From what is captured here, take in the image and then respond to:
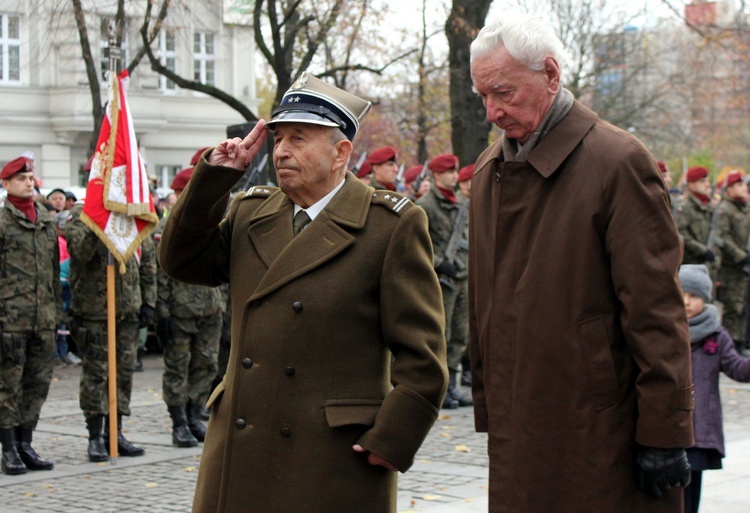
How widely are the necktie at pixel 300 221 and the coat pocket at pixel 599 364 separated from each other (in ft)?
3.42

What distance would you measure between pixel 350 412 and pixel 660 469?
989 mm

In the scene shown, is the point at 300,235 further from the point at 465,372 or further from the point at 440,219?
the point at 465,372

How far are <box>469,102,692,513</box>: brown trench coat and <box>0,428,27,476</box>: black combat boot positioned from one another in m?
5.29

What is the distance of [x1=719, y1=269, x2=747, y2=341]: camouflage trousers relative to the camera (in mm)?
15094

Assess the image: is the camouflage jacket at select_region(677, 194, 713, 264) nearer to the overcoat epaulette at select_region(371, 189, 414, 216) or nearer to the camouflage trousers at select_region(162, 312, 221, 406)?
the camouflage trousers at select_region(162, 312, 221, 406)

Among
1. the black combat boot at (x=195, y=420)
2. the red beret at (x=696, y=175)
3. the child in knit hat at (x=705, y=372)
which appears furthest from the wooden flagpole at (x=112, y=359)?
the red beret at (x=696, y=175)

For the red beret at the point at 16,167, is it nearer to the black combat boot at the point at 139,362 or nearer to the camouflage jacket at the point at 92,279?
the camouflage jacket at the point at 92,279

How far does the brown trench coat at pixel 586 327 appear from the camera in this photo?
350 centimetres

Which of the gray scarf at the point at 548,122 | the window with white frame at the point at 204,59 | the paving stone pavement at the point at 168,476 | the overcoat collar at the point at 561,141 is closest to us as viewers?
the overcoat collar at the point at 561,141

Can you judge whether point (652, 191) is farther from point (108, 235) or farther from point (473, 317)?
point (108, 235)

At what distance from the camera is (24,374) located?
856 cm

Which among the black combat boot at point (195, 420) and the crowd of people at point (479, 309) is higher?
the crowd of people at point (479, 309)

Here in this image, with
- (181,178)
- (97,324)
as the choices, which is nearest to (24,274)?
(97,324)

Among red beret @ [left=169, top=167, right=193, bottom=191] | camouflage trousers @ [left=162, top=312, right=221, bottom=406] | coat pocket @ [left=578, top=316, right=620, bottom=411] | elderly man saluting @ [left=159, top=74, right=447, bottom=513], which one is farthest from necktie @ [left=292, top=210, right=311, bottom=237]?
camouflage trousers @ [left=162, top=312, right=221, bottom=406]
